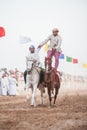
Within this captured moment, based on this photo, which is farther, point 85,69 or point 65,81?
point 85,69

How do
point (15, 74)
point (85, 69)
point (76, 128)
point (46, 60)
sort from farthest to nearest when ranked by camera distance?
point (85, 69), point (15, 74), point (46, 60), point (76, 128)

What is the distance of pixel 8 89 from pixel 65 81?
54.7ft

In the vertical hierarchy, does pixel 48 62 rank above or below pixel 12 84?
above

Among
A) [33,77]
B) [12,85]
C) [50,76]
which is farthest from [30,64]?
[12,85]

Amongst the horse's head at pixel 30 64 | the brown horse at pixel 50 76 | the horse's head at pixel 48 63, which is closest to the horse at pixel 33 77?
the horse's head at pixel 30 64

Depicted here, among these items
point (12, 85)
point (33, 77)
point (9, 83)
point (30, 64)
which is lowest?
point (12, 85)

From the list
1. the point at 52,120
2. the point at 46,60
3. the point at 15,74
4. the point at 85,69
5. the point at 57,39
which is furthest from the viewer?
the point at 85,69

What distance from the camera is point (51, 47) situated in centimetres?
1652

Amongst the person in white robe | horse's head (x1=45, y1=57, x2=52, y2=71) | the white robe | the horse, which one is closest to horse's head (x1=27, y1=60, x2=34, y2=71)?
the horse

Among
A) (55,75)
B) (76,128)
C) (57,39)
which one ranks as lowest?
(76,128)

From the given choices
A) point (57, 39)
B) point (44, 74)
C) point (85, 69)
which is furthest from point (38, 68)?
point (85, 69)

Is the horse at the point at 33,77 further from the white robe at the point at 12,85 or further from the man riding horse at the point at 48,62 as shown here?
the white robe at the point at 12,85

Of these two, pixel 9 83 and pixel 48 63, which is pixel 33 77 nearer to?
pixel 48 63

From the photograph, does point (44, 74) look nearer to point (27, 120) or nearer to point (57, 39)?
point (57, 39)
